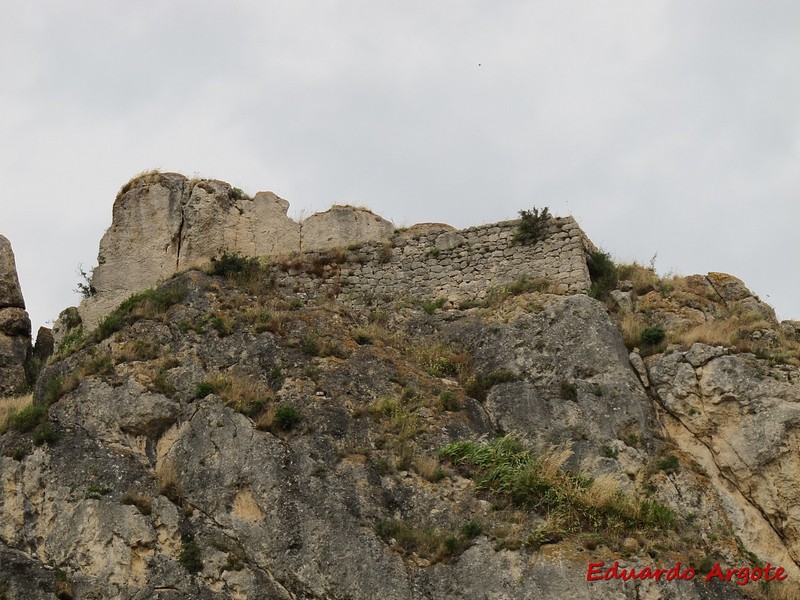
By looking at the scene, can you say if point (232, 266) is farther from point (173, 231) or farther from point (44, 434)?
point (44, 434)

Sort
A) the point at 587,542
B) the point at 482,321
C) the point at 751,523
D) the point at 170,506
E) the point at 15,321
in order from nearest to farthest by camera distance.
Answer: the point at 587,542 < the point at 170,506 < the point at 751,523 < the point at 482,321 < the point at 15,321

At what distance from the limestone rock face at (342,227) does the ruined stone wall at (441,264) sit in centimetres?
76

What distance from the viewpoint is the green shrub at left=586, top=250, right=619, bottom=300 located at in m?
20.4

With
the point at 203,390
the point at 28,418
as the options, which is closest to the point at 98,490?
the point at 28,418

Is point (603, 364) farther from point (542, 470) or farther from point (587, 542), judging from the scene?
point (587, 542)

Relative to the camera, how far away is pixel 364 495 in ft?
48.9

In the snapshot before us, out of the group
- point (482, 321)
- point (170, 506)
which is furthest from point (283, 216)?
point (170, 506)

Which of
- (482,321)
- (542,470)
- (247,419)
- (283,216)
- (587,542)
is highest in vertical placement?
(283,216)

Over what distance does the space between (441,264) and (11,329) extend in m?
9.98

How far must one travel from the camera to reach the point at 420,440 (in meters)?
16.1

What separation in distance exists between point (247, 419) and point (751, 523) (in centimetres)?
818

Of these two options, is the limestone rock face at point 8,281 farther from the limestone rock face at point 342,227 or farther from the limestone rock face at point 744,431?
the limestone rock face at point 744,431

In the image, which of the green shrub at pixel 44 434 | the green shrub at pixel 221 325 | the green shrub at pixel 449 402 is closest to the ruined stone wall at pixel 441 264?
the green shrub at pixel 221 325

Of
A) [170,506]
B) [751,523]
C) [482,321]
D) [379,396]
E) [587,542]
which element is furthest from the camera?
[482,321]
